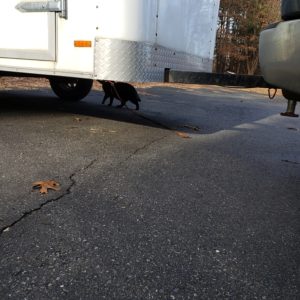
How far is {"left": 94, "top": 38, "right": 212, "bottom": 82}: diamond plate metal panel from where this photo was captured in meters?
3.97

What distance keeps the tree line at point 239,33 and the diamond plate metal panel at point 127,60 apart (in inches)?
983

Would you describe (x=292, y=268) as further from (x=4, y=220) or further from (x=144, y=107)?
(x=144, y=107)

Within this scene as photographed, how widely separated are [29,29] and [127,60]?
1.18 meters

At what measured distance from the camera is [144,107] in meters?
7.93

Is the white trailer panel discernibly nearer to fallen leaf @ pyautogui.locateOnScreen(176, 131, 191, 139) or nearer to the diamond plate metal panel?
the diamond plate metal panel

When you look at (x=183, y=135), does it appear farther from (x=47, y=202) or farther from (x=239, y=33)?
(x=239, y=33)

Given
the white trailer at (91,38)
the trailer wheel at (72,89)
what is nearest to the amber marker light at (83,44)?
the white trailer at (91,38)

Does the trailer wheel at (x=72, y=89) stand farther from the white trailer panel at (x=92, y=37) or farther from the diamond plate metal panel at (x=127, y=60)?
the diamond plate metal panel at (x=127, y=60)

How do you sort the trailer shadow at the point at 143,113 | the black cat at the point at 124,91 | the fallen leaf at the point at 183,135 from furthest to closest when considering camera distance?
the black cat at the point at 124,91
the trailer shadow at the point at 143,113
the fallen leaf at the point at 183,135

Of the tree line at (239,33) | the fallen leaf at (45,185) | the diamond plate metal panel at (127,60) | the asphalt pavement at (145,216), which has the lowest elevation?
the asphalt pavement at (145,216)

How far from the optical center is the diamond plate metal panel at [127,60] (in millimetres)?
3973

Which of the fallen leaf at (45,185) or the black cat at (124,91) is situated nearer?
the fallen leaf at (45,185)

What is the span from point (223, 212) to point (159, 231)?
0.56 meters

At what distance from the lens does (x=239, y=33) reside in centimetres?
2986
